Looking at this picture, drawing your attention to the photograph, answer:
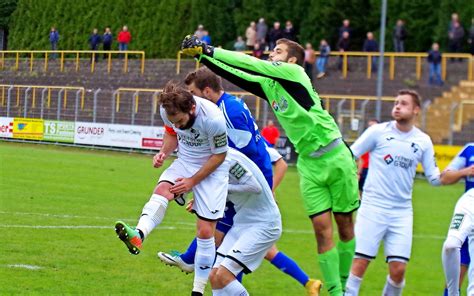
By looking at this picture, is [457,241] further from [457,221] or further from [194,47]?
[194,47]

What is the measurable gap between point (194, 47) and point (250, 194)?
1518mm

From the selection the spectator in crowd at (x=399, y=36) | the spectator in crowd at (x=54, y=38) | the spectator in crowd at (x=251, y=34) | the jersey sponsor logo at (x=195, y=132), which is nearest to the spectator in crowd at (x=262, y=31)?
the spectator in crowd at (x=251, y=34)

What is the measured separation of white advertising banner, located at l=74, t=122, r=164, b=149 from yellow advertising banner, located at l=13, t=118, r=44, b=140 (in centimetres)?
1021

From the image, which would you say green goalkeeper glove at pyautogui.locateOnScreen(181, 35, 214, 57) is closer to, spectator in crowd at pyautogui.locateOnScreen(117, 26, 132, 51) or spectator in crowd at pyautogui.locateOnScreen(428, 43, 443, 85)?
spectator in crowd at pyautogui.locateOnScreen(117, 26, 132, 51)

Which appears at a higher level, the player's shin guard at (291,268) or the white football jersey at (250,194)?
the white football jersey at (250,194)

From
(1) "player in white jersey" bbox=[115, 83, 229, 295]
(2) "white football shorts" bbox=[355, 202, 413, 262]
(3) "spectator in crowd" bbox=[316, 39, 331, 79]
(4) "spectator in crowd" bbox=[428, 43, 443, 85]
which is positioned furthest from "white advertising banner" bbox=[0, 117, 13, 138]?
(4) "spectator in crowd" bbox=[428, 43, 443, 85]

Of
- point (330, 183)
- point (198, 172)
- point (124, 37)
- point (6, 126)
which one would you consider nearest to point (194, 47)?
point (198, 172)

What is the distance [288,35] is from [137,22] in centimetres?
2002

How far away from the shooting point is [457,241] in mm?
10781

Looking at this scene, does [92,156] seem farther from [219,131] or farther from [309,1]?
[219,131]

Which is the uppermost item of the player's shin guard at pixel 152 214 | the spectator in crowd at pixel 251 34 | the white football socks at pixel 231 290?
the spectator in crowd at pixel 251 34

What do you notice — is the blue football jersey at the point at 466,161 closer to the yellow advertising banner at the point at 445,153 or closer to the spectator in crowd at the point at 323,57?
the yellow advertising banner at the point at 445,153

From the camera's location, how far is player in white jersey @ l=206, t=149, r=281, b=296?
944 centimetres

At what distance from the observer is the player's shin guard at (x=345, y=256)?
1089 centimetres
